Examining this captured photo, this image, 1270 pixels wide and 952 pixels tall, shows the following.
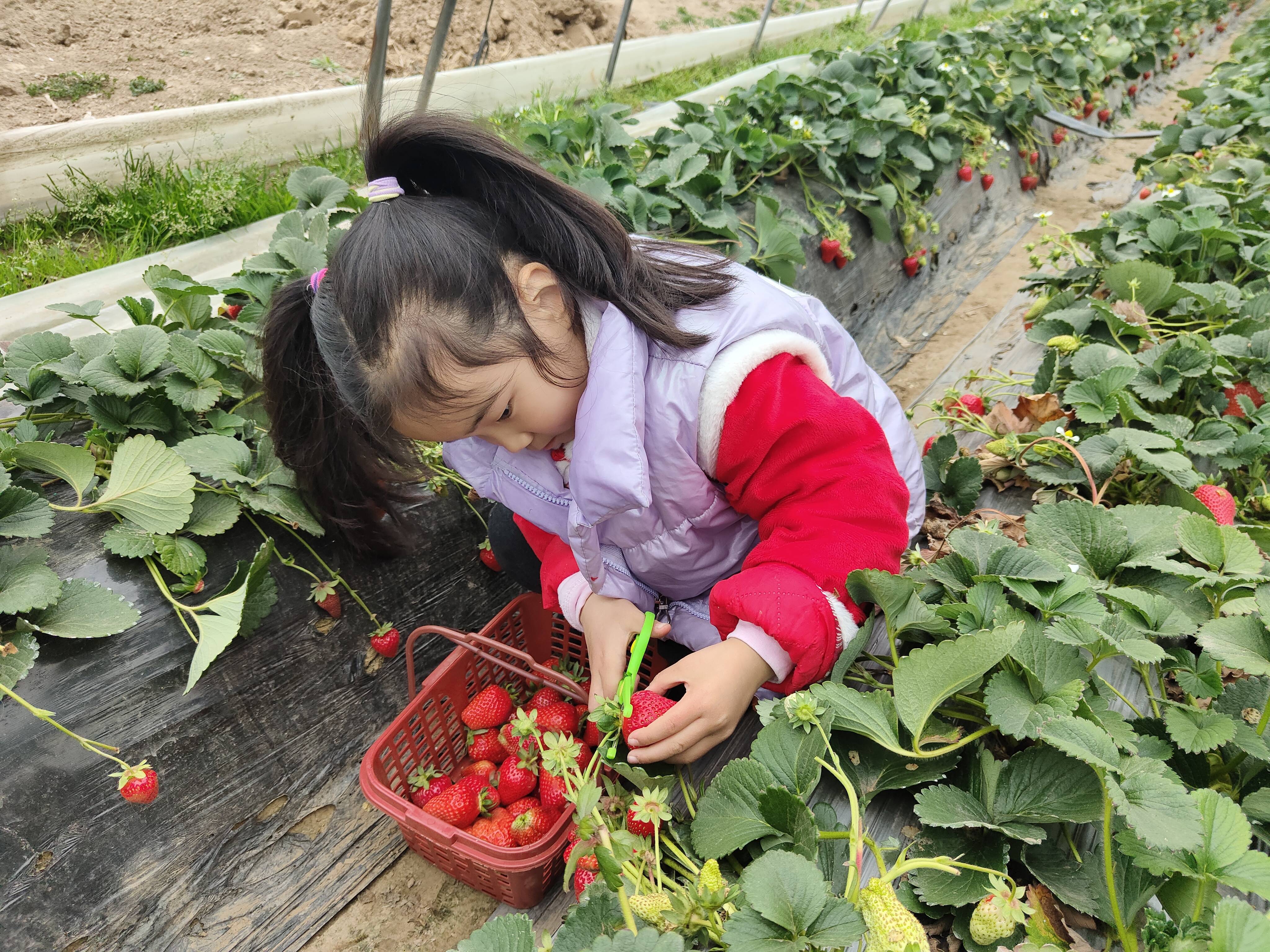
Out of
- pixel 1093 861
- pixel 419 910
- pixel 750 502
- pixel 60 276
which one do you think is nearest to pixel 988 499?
pixel 750 502

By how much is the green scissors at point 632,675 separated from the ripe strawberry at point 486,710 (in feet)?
1.71

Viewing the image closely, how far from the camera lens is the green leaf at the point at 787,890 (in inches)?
27.6

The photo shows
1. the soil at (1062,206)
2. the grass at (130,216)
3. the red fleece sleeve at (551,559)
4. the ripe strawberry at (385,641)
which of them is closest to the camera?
the red fleece sleeve at (551,559)

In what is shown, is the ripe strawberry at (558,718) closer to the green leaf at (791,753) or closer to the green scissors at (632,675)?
the green scissors at (632,675)

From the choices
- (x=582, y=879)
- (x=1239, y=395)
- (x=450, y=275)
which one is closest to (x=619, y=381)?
(x=450, y=275)

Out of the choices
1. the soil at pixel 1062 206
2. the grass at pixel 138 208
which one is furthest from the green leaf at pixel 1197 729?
the grass at pixel 138 208

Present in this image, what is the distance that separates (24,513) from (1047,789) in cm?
156

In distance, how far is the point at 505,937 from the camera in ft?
2.47

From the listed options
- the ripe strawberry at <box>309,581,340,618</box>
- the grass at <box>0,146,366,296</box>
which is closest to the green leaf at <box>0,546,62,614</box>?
the ripe strawberry at <box>309,581,340,618</box>

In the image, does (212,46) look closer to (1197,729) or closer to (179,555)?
(179,555)

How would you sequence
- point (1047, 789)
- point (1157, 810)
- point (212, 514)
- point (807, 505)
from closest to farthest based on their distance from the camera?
point (1157, 810)
point (1047, 789)
point (807, 505)
point (212, 514)

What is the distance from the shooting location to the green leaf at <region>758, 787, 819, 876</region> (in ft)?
2.65

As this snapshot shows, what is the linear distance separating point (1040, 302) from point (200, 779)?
7.38 feet

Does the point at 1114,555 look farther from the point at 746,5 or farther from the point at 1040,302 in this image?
the point at 746,5
